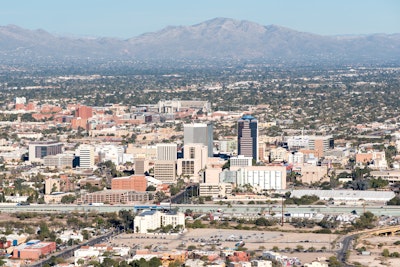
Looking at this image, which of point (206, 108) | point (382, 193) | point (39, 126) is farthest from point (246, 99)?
point (382, 193)

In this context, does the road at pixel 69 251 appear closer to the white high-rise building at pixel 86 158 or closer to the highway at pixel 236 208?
the highway at pixel 236 208

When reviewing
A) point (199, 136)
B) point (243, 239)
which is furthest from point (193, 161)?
point (243, 239)

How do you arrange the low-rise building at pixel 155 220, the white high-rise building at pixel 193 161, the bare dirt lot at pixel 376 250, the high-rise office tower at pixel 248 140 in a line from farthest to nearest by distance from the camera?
the high-rise office tower at pixel 248 140
the white high-rise building at pixel 193 161
the low-rise building at pixel 155 220
the bare dirt lot at pixel 376 250

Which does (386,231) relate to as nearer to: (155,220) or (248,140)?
(155,220)

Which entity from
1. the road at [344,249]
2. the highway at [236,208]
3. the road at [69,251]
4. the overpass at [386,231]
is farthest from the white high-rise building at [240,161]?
the road at [344,249]

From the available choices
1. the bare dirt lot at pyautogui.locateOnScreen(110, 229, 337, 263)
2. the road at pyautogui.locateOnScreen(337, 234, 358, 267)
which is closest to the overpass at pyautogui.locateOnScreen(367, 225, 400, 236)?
the road at pyautogui.locateOnScreen(337, 234, 358, 267)

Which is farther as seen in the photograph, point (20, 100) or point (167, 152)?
point (20, 100)

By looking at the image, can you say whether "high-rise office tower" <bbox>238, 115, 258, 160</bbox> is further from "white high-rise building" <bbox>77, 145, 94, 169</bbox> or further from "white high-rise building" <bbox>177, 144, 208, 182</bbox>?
"white high-rise building" <bbox>77, 145, 94, 169</bbox>

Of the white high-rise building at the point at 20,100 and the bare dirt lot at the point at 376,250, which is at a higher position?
the white high-rise building at the point at 20,100

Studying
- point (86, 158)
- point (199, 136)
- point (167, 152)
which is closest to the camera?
point (167, 152)

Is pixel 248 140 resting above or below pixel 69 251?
above
